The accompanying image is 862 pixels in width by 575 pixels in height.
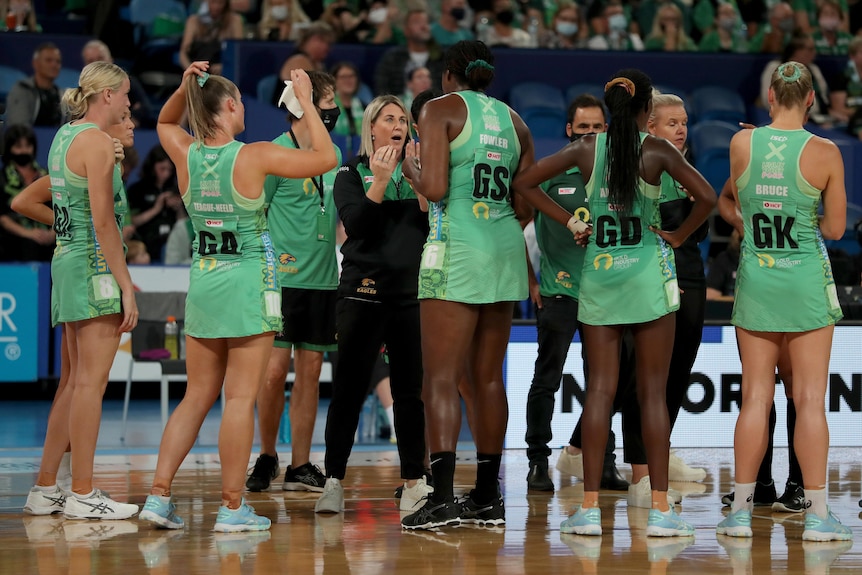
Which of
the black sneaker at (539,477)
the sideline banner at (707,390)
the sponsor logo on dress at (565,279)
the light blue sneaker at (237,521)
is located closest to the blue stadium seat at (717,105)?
the sideline banner at (707,390)

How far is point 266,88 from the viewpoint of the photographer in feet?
39.1

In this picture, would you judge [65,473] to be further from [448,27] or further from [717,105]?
[717,105]

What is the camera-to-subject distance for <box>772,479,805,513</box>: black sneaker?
5926mm

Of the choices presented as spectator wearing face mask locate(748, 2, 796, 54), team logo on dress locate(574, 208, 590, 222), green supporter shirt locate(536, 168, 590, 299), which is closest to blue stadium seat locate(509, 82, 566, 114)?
spectator wearing face mask locate(748, 2, 796, 54)

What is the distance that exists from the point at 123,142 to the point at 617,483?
3.05m

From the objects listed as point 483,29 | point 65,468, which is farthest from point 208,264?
point 483,29

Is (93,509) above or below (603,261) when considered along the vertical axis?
below

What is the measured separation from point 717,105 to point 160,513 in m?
9.43

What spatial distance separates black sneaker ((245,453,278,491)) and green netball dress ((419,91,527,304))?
5.65 ft

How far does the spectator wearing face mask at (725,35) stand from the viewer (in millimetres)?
14320

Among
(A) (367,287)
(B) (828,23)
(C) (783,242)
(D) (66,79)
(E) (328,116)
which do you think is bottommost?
(A) (367,287)

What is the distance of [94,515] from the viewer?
554 cm

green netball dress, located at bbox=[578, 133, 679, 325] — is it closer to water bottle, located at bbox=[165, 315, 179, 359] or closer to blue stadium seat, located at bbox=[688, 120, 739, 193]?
water bottle, located at bbox=[165, 315, 179, 359]

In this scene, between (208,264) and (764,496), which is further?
(764,496)
